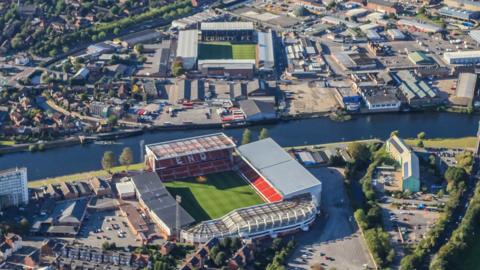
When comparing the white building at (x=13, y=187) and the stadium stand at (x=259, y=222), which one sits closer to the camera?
the stadium stand at (x=259, y=222)

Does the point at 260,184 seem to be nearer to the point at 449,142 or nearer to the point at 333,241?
the point at 333,241

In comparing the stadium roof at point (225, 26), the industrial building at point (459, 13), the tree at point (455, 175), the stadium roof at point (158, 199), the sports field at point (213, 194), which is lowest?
the sports field at point (213, 194)

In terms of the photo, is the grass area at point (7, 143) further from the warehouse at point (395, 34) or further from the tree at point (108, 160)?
the warehouse at point (395, 34)

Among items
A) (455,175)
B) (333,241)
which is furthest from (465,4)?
(333,241)

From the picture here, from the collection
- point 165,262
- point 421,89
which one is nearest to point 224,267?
point 165,262

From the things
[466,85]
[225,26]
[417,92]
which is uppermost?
[225,26]

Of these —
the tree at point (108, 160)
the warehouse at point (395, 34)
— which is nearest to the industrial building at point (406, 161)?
the tree at point (108, 160)

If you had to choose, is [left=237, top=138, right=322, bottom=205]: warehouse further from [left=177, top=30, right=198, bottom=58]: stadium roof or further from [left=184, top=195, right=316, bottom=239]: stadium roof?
[left=177, top=30, right=198, bottom=58]: stadium roof
